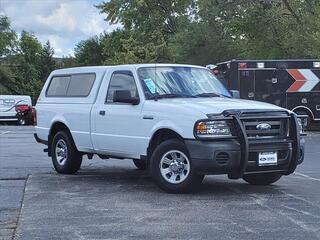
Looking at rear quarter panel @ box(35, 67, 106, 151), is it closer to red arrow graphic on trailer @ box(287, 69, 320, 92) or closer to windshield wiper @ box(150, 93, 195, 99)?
windshield wiper @ box(150, 93, 195, 99)

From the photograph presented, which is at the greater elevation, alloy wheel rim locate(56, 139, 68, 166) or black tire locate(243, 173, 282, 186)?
alloy wheel rim locate(56, 139, 68, 166)

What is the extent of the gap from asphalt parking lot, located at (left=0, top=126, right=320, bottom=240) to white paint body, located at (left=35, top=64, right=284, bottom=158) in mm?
692

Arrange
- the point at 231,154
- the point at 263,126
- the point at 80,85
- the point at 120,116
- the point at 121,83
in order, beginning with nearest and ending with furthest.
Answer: the point at 231,154, the point at 263,126, the point at 120,116, the point at 121,83, the point at 80,85

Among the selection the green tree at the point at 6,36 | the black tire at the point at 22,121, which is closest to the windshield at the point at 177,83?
the black tire at the point at 22,121

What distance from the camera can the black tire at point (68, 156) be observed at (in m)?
11.5

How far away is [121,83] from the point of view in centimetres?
1052

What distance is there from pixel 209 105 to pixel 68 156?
351 centimetres

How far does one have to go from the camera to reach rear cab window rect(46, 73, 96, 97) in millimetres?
11227

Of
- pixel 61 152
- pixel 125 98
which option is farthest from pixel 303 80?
pixel 125 98

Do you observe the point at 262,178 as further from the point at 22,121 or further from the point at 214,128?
the point at 22,121

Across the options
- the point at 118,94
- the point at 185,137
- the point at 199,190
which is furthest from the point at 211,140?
the point at 118,94

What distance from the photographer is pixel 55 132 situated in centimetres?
1204

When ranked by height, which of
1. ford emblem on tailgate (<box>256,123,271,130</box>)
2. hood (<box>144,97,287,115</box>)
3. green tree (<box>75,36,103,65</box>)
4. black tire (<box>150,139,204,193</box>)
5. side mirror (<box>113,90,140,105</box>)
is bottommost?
black tire (<box>150,139,204,193</box>)

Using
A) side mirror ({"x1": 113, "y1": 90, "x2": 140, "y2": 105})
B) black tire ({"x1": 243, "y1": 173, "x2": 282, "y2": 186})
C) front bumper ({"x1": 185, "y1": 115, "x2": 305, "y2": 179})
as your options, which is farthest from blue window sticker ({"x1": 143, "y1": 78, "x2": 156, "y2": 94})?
black tire ({"x1": 243, "y1": 173, "x2": 282, "y2": 186})
